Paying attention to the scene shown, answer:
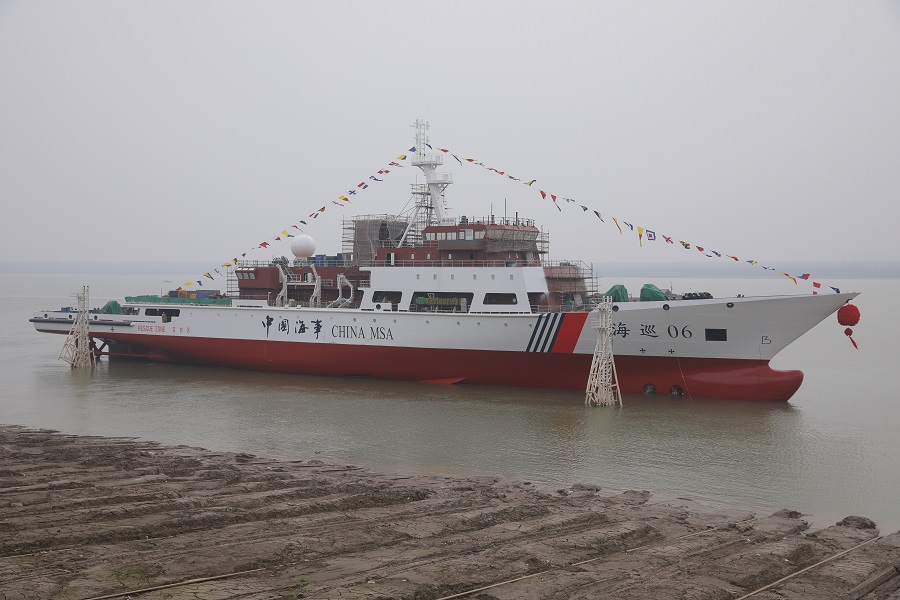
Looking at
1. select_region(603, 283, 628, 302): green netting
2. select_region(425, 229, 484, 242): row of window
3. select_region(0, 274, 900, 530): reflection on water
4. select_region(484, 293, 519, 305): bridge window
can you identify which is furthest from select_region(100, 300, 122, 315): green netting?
select_region(603, 283, 628, 302): green netting

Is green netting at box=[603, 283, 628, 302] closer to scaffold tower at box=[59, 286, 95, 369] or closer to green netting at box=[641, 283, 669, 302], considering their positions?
green netting at box=[641, 283, 669, 302]

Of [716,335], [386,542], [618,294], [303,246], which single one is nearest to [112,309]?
[303,246]

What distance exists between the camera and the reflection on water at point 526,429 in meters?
14.6

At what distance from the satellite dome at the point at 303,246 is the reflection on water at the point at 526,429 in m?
4.80

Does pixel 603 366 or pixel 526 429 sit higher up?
pixel 603 366

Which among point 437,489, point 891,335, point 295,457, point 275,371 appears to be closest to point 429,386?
point 275,371

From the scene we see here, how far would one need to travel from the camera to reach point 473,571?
8.34 m

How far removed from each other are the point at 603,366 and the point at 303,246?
13.0 m

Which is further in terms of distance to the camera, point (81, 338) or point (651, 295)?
point (81, 338)

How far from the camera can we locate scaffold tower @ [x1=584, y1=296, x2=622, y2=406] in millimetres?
21688

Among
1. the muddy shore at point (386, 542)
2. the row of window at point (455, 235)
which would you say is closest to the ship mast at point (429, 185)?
the row of window at point (455, 235)

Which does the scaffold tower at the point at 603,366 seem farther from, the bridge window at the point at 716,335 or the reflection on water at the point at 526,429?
the bridge window at the point at 716,335

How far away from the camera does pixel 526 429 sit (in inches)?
756

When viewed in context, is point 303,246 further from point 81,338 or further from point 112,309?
point 81,338
